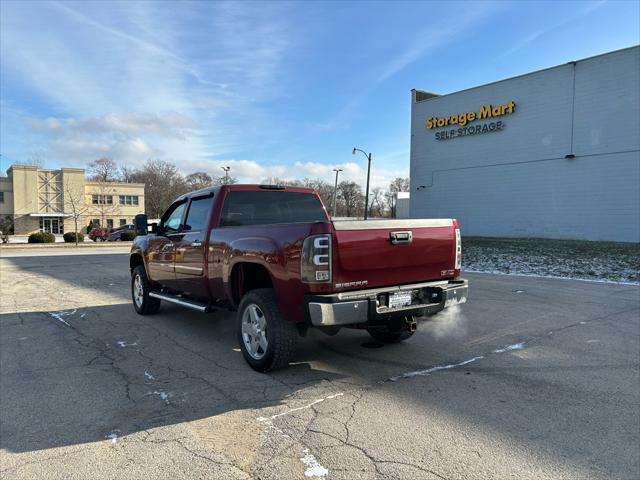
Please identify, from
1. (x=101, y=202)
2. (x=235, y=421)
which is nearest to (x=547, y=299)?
(x=235, y=421)

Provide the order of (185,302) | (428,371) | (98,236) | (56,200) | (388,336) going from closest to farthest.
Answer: (428,371), (388,336), (185,302), (98,236), (56,200)

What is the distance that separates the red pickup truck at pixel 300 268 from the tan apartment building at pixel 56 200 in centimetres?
6336

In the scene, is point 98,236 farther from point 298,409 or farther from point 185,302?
point 298,409

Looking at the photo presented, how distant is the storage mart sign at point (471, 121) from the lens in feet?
89.5

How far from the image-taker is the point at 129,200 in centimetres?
7256

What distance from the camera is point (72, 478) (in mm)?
2854

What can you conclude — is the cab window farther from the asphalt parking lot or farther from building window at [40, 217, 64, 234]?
building window at [40, 217, 64, 234]

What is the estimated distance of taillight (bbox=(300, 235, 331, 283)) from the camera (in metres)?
4.04

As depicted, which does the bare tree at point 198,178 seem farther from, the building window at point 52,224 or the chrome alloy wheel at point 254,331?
the chrome alloy wheel at point 254,331

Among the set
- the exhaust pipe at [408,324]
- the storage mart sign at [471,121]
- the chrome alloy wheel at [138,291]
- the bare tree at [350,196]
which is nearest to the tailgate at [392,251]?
the exhaust pipe at [408,324]

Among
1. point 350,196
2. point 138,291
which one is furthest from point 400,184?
point 138,291

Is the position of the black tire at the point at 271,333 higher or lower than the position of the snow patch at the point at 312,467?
higher

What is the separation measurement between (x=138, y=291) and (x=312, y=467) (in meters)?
6.07

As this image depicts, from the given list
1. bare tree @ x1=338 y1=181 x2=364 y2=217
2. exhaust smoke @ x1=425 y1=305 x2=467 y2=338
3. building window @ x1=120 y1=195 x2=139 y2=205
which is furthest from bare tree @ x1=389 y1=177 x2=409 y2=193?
exhaust smoke @ x1=425 y1=305 x2=467 y2=338
